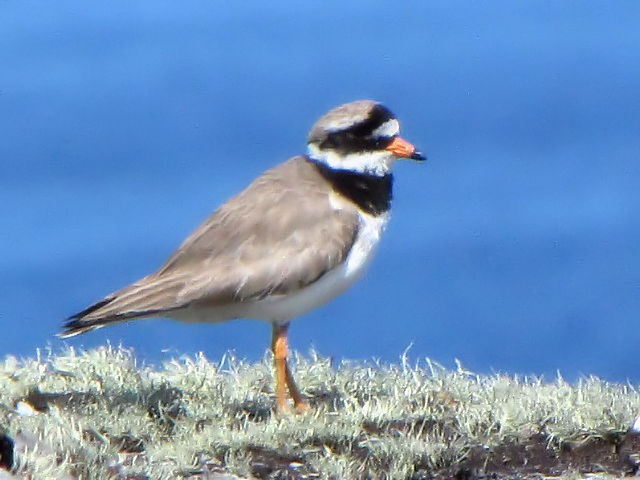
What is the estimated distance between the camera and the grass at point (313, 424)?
5.34 m

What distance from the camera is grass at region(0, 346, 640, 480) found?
17.5 ft

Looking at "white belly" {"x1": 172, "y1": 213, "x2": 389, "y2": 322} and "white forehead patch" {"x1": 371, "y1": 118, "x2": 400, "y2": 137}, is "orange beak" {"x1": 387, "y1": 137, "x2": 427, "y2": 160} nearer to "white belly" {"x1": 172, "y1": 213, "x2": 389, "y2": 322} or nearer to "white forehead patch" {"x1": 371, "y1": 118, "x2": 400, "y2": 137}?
"white forehead patch" {"x1": 371, "y1": 118, "x2": 400, "y2": 137}

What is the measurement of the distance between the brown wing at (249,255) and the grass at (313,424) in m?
0.42

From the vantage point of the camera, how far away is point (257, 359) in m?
7.27

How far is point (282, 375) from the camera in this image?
639 cm

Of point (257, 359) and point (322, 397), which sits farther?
point (257, 359)

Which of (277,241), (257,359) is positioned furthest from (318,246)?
(257,359)

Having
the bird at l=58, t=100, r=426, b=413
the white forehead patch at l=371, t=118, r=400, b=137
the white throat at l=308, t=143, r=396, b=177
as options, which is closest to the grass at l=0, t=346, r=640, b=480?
the bird at l=58, t=100, r=426, b=413

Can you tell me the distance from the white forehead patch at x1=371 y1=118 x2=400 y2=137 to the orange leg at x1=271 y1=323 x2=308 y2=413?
0.99 metres

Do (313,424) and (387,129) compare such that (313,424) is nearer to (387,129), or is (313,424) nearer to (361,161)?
(361,161)

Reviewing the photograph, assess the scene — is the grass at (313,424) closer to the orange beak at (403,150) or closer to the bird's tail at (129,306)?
the bird's tail at (129,306)

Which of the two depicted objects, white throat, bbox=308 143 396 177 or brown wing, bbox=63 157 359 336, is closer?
brown wing, bbox=63 157 359 336

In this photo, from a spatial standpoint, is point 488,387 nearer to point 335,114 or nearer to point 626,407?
point 626,407

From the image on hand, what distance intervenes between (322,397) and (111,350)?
107 cm
